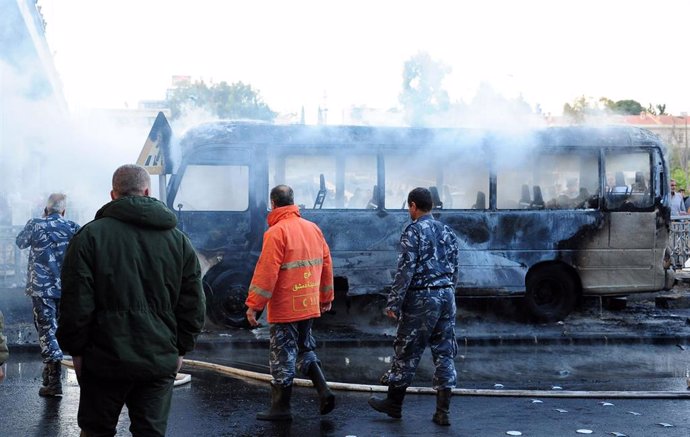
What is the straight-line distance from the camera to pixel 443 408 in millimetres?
7016

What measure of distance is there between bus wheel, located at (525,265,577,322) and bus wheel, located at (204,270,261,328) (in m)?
4.31

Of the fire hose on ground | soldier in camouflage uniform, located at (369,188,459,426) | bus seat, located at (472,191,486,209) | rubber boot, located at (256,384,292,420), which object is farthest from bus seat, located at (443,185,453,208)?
rubber boot, located at (256,384,292,420)

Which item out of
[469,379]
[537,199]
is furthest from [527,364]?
[537,199]

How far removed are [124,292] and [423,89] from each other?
13.8 meters

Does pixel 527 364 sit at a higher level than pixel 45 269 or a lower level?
lower

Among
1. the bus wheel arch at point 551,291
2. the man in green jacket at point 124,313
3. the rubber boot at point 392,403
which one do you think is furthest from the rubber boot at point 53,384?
the bus wheel arch at point 551,291

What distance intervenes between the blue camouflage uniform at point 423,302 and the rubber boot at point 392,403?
0.06 metres

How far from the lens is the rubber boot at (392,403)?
7.07 m

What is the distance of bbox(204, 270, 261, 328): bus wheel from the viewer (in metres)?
12.7

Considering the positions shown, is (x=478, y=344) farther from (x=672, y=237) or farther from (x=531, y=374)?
(x=672, y=237)

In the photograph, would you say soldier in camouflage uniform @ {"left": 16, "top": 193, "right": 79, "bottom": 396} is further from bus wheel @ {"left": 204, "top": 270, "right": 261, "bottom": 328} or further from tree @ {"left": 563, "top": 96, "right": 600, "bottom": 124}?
tree @ {"left": 563, "top": 96, "right": 600, "bottom": 124}

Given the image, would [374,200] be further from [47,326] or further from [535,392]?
[47,326]

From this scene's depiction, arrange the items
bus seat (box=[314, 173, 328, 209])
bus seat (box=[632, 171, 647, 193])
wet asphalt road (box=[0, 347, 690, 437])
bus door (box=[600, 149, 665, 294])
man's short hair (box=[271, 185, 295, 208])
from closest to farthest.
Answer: wet asphalt road (box=[0, 347, 690, 437]) → man's short hair (box=[271, 185, 295, 208]) → bus seat (box=[314, 173, 328, 209]) → bus door (box=[600, 149, 665, 294]) → bus seat (box=[632, 171, 647, 193])

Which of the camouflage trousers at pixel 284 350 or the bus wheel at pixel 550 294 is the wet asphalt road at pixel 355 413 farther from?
the bus wheel at pixel 550 294
